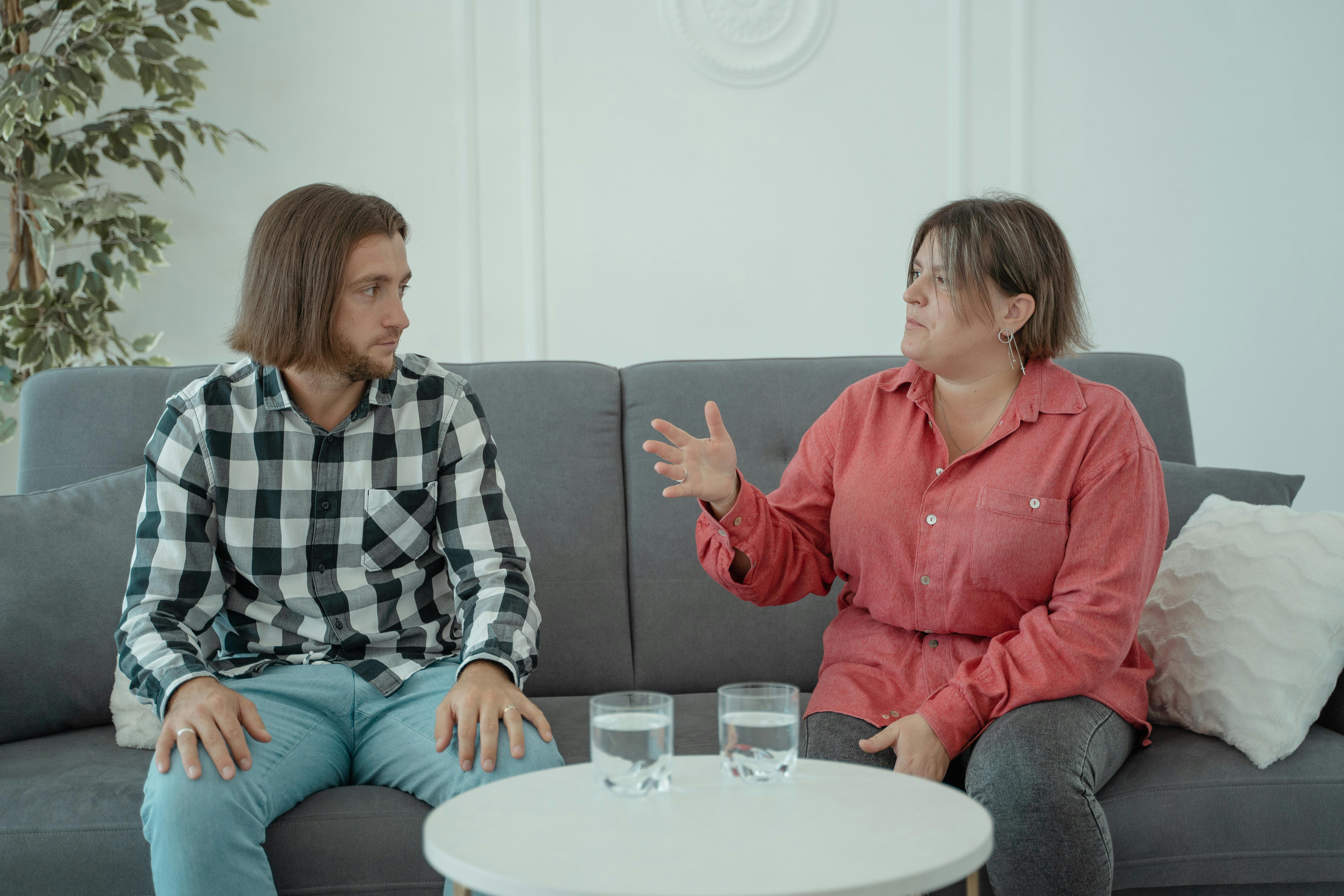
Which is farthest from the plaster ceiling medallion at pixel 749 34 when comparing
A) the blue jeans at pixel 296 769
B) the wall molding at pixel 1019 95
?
the blue jeans at pixel 296 769

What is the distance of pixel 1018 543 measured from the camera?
1.34 meters

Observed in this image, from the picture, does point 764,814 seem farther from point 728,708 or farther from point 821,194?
point 821,194

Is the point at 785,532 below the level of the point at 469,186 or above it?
below

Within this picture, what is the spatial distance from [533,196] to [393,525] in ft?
5.42

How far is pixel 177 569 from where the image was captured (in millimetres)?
1351

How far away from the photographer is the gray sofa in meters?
1.25

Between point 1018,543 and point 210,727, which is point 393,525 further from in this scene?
point 1018,543

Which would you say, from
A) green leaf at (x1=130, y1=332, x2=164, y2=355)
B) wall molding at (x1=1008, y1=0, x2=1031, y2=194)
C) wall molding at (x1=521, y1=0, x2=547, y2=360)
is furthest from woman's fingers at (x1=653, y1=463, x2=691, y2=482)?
wall molding at (x1=1008, y1=0, x2=1031, y2=194)

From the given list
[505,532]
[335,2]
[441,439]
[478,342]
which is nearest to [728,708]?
[505,532]

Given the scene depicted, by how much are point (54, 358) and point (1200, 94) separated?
10.1 ft

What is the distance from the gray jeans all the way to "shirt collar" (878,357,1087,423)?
1.27 feet

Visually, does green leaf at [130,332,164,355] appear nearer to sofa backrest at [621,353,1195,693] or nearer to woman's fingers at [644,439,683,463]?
sofa backrest at [621,353,1195,693]

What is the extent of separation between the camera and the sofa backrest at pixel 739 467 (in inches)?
71.1

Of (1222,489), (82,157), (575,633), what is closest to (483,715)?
(575,633)
